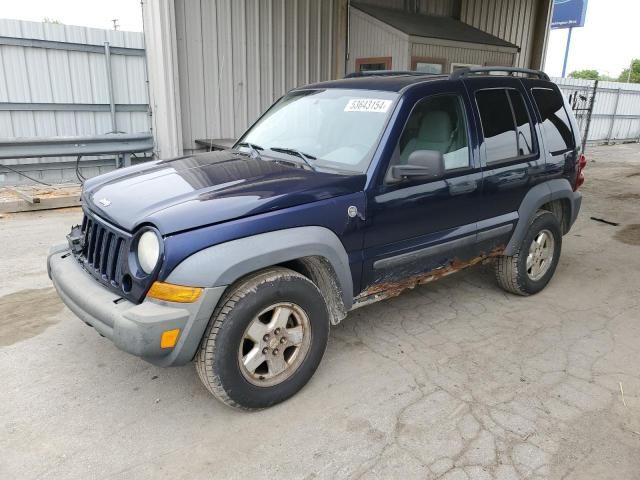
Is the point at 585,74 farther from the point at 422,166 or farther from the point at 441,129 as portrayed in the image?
the point at 422,166

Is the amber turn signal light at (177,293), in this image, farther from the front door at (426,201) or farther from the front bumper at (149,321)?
the front door at (426,201)

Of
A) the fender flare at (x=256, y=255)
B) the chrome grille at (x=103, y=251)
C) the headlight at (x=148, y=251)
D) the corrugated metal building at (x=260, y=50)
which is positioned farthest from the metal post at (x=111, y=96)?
the fender flare at (x=256, y=255)

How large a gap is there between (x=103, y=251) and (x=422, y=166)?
197 centimetres

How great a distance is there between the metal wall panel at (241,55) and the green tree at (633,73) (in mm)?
56007

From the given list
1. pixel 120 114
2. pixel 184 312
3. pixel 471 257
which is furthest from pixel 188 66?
pixel 184 312

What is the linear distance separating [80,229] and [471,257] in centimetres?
290

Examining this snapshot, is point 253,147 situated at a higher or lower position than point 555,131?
lower

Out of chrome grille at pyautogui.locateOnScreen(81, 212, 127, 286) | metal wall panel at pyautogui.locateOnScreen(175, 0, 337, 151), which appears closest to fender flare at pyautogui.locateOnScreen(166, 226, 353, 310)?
chrome grille at pyautogui.locateOnScreen(81, 212, 127, 286)

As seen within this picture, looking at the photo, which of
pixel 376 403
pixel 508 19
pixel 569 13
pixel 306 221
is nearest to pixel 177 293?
pixel 306 221

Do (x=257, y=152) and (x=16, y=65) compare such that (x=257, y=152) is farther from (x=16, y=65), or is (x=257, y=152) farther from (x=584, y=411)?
(x=16, y=65)

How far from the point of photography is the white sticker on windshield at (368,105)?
11.2 feet

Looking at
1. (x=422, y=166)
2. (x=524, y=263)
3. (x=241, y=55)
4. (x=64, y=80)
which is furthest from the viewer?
(x=241, y=55)

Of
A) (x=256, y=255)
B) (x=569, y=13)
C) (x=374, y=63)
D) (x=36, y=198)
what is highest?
(x=569, y=13)

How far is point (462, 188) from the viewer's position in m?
3.66
